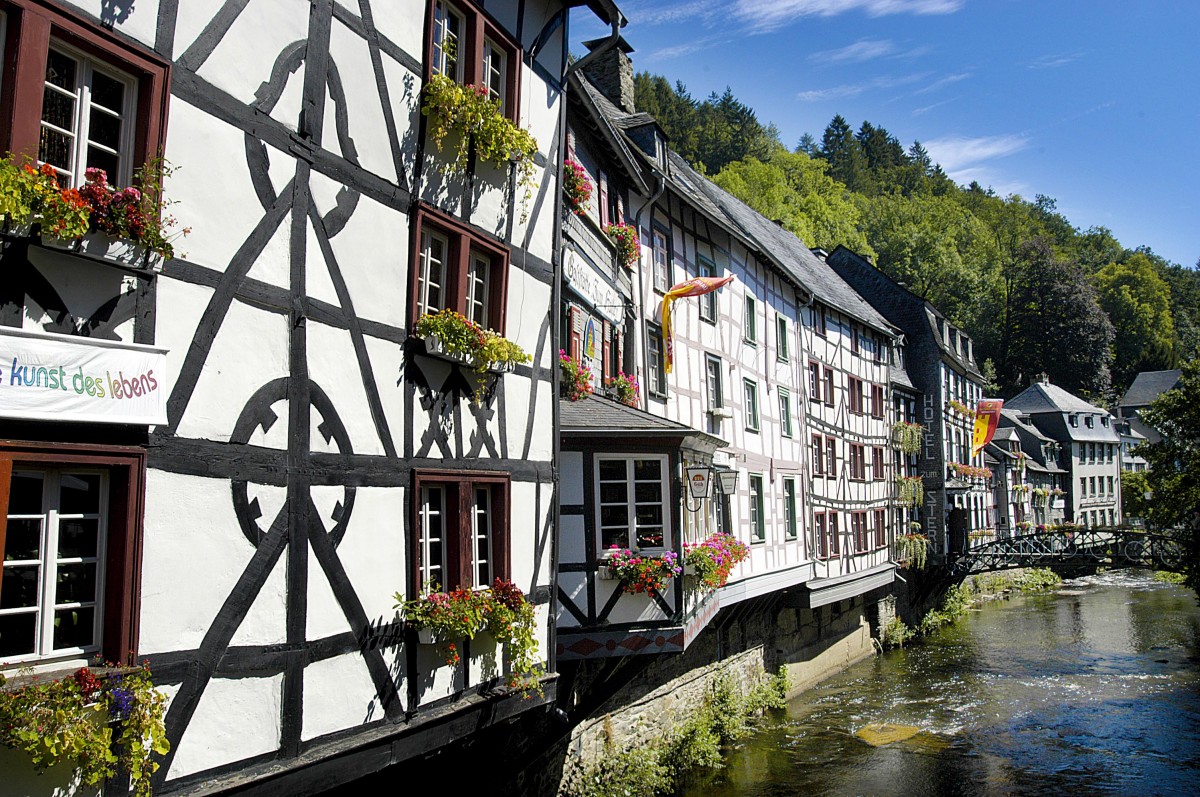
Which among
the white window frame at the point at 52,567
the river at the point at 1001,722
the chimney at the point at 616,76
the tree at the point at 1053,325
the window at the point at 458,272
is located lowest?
the river at the point at 1001,722

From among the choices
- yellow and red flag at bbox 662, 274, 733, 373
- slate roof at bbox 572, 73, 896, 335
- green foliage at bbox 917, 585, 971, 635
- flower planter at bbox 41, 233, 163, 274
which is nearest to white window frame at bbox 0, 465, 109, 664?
flower planter at bbox 41, 233, 163, 274

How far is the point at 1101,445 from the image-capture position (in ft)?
246

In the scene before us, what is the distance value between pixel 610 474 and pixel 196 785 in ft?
25.2

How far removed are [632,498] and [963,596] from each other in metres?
37.1

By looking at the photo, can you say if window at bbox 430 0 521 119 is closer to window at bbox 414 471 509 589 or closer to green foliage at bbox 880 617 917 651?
window at bbox 414 471 509 589

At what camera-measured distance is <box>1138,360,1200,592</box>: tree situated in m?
28.0

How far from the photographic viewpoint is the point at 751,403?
24141mm

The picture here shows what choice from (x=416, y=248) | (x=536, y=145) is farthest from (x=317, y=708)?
(x=536, y=145)

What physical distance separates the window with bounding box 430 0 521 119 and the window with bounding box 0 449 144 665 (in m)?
4.99

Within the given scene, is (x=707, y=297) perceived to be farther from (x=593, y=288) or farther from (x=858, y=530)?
(x=858, y=530)

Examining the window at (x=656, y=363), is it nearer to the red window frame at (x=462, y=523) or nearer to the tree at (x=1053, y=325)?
the red window frame at (x=462, y=523)

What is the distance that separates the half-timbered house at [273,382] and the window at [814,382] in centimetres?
1952

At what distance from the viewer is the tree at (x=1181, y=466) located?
28.0 meters

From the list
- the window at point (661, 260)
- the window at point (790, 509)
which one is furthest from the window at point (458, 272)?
the window at point (790, 509)
